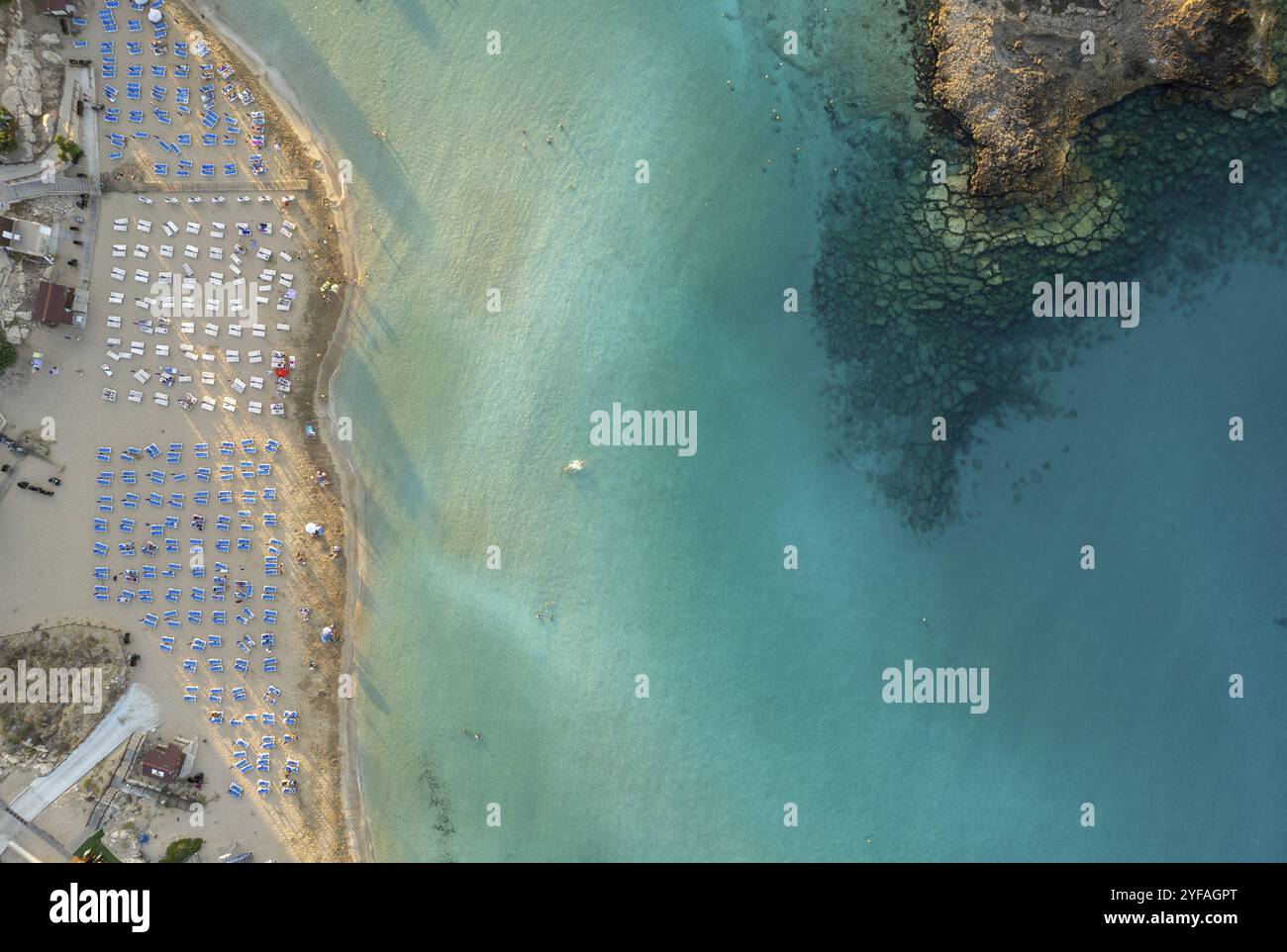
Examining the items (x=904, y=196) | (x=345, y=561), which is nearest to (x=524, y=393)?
(x=345, y=561)

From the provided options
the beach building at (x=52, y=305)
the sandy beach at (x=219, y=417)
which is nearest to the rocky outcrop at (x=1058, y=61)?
the sandy beach at (x=219, y=417)

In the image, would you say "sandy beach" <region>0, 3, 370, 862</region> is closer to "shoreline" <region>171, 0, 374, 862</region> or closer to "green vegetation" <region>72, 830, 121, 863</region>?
"shoreline" <region>171, 0, 374, 862</region>

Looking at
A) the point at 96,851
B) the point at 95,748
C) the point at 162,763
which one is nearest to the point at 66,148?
the point at 95,748

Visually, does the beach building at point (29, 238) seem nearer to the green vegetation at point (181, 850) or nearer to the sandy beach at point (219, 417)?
the sandy beach at point (219, 417)

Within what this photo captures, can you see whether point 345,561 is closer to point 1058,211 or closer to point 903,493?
point 903,493
